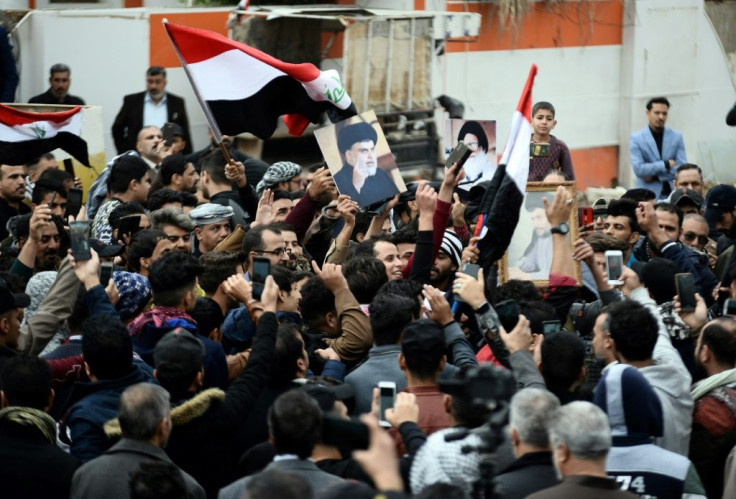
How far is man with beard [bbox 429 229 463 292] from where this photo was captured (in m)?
8.77

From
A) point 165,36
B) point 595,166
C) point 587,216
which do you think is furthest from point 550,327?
point 595,166

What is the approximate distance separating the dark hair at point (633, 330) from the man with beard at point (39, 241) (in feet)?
12.1

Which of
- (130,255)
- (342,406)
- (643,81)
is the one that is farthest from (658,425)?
(643,81)

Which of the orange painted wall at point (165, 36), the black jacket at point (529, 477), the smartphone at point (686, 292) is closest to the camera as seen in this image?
the black jacket at point (529, 477)

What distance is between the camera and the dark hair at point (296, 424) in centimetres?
547

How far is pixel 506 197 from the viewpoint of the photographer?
778 centimetres

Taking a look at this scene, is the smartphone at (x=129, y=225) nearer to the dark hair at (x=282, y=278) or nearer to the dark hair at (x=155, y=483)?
the dark hair at (x=282, y=278)

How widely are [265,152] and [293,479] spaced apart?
38.8 ft

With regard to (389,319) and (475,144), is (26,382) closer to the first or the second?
(389,319)

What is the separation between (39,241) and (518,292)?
315 centimetres

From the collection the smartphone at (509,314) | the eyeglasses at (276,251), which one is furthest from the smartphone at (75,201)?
the smartphone at (509,314)

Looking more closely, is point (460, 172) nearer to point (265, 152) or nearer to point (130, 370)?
point (130, 370)

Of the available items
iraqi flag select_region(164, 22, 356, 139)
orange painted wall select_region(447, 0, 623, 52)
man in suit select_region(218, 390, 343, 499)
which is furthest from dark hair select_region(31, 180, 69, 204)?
orange painted wall select_region(447, 0, 623, 52)

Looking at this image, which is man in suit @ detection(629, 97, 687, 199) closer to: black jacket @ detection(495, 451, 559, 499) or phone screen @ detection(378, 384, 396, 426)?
phone screen @ detection(378, 384, 396, 426)
